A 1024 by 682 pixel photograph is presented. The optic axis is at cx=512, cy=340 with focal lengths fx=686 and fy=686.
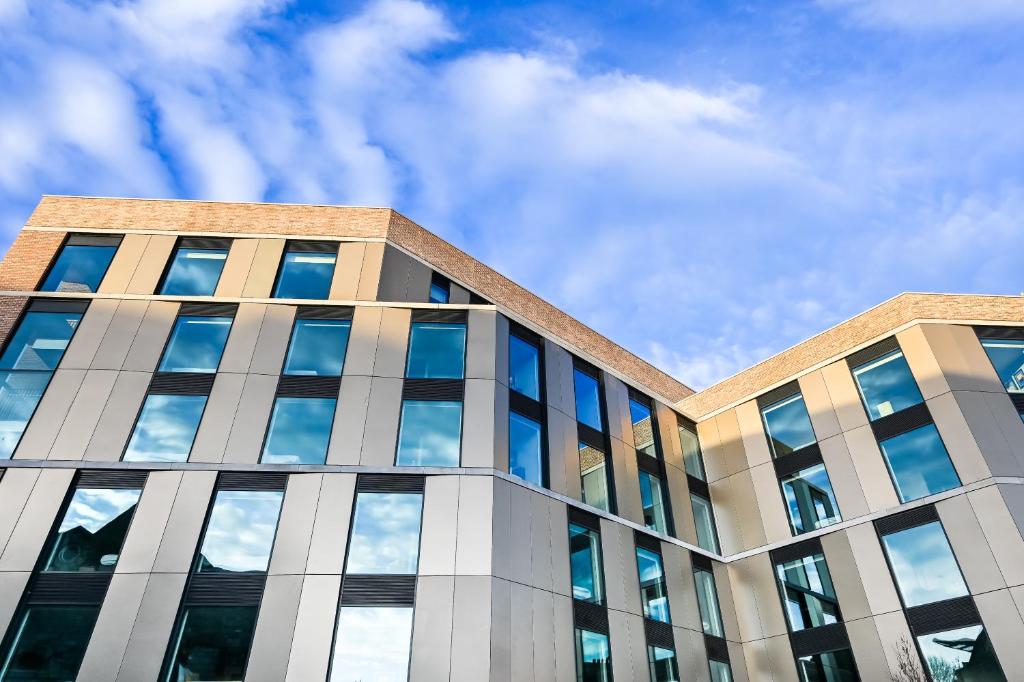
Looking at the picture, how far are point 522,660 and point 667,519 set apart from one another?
34.2ft

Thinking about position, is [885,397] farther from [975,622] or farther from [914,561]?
[975,622]

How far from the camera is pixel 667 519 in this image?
88.0 ft

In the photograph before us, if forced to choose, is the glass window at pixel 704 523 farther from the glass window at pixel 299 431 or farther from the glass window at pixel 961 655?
the glass window at pixel 299 431

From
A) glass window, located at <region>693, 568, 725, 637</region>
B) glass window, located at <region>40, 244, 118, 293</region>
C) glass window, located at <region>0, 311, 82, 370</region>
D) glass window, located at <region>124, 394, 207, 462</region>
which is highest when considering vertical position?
glass window, located at <region>40, 244, 118, 293</region>

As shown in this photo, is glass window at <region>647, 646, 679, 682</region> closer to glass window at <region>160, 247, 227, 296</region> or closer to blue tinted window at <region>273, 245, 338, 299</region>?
blue tinted window at <region>273, 245, 338, 299</region>

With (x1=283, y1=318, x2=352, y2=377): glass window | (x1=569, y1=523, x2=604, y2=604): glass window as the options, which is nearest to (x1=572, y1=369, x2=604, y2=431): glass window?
(x1=569, y1=523, x2=604, y2=604): glass window

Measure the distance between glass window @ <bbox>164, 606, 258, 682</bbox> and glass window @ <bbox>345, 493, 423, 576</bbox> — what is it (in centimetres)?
293

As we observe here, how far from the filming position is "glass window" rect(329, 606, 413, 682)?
17.1 meters

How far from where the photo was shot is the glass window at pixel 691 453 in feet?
98.9

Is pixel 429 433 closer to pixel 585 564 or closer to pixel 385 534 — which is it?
pixel 385 534

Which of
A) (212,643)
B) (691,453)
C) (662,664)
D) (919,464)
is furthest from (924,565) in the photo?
(212,643)

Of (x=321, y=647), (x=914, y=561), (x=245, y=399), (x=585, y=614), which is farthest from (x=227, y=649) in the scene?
(x=914, y=561)

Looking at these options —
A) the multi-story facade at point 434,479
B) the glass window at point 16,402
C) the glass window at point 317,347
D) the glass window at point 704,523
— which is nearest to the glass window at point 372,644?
the multi-story facade at point 434,479

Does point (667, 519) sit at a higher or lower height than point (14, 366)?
lower
